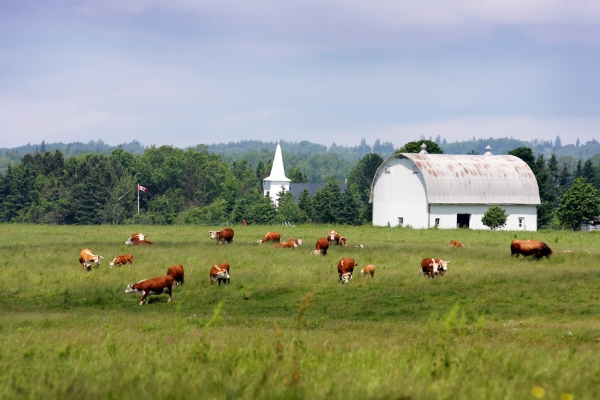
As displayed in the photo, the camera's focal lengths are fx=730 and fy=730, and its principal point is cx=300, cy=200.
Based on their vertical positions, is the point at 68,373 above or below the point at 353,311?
above

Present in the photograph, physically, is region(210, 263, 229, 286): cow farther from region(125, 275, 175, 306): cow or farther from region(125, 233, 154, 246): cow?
region(125, 233, 154, 246): cow

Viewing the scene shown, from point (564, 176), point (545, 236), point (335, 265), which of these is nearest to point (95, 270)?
point (335, 265)

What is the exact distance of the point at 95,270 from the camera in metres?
28.8

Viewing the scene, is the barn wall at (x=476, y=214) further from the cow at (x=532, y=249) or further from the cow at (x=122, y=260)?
the cow at (x=122, y=260)

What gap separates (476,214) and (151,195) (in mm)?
93098

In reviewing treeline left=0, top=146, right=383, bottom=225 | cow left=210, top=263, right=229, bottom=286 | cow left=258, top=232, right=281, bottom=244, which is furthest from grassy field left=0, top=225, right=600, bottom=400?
treeline left=0, top=146, right=383, bottom=225

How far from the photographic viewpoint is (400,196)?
7169 cm

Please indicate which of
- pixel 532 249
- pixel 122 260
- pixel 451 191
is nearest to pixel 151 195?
pixel 451 191

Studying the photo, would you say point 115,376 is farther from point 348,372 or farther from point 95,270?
point 95,270

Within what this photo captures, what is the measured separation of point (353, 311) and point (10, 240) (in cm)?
2897

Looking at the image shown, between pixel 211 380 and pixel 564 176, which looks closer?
pixel 211 380

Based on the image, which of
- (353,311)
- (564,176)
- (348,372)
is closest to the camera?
(348,372)

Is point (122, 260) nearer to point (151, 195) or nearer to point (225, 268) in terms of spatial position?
point (225, 268)

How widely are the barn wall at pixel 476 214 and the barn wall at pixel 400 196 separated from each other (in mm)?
1540
